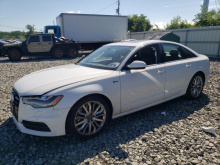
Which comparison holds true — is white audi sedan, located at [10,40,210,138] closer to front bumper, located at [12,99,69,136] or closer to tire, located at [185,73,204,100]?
front bumper, located at [12,99,69,136]

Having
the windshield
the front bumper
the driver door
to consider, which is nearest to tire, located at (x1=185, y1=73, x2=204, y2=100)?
the driver door

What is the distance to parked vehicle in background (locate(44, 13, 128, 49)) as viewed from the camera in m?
15.8

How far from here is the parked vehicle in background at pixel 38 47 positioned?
12.8 metres

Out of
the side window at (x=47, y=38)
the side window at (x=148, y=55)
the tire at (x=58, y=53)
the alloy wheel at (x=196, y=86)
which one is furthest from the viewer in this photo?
the tire at (x=58, y=53)

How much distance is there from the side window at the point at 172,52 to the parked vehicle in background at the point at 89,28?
536 inches

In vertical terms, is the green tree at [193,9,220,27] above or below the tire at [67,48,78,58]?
above

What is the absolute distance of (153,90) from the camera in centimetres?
337

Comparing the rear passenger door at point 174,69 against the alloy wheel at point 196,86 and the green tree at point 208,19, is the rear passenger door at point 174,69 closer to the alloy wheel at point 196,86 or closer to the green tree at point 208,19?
the alloy wheel at point 196,86

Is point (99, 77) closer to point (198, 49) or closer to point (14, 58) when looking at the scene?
point (14, 58)

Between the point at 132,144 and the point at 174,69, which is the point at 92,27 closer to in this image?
the point at 174,69

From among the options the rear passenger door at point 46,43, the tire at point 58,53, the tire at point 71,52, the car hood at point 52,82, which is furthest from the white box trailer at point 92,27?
the car hood at point 52,82

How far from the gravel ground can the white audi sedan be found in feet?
0.95

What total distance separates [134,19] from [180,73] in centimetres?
5161

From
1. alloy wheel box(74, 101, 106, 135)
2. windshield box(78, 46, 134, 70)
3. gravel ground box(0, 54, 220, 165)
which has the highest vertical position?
windshield box(78, 46, 134, 70)
